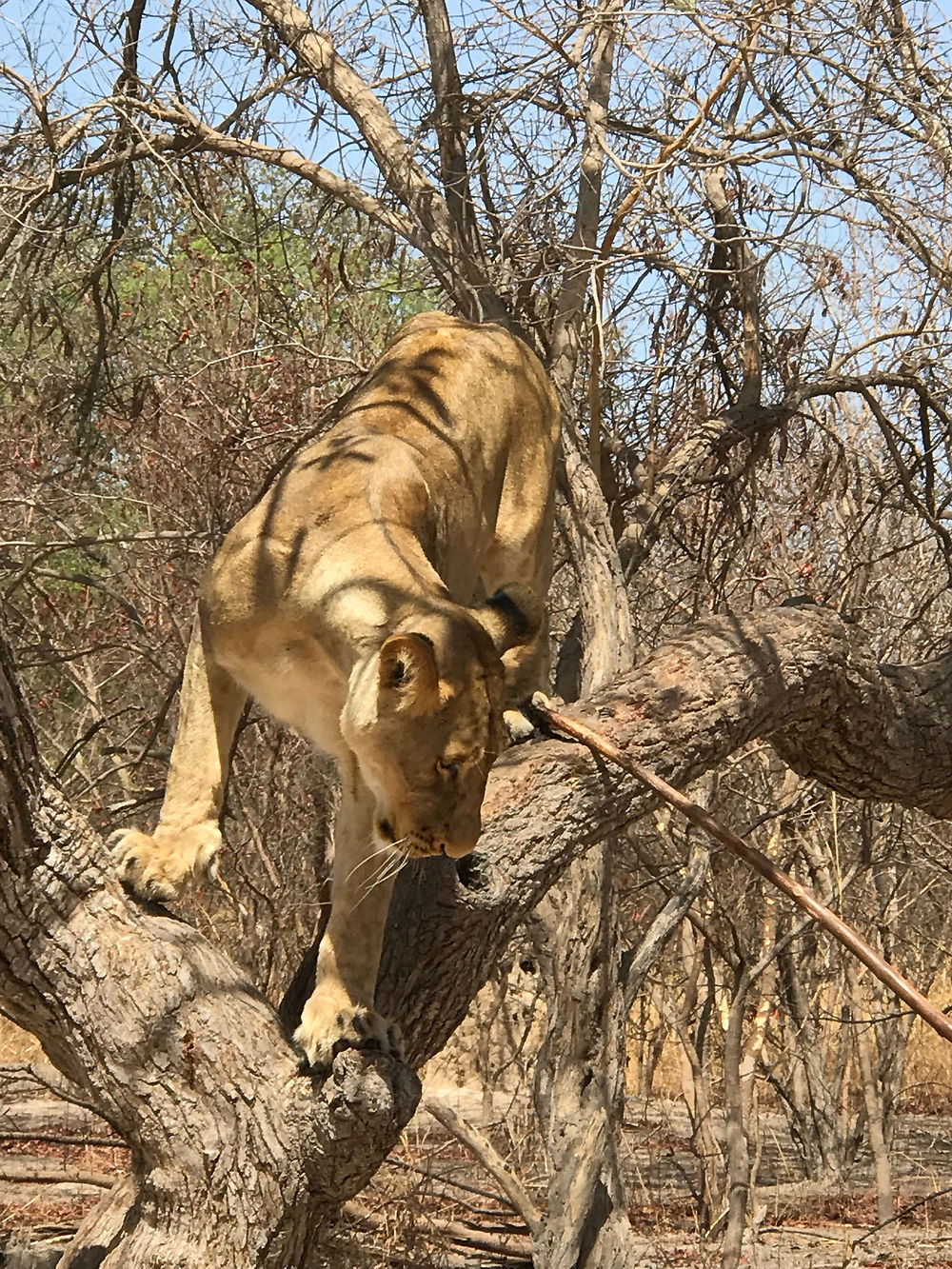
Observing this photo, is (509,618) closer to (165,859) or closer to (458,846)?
(458,846)

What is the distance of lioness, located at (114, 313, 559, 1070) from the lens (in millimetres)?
3523

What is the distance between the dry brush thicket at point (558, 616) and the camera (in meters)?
3.22

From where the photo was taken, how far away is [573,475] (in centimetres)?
612

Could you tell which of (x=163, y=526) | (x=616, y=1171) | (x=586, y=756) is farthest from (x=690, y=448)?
(x=163, y=526)

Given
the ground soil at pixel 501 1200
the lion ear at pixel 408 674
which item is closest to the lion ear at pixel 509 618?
the lion ear at pixel 408 674

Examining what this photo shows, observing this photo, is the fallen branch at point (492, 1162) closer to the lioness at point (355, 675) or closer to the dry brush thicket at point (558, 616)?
the dry brush thicket at point (558, 616)

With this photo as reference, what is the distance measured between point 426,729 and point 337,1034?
0.73 meters

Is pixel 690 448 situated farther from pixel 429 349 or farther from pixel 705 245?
pixel 429 349

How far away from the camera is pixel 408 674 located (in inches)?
137

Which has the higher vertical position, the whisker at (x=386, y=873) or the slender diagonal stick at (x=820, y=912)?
the whisker at (x=386, y=873)

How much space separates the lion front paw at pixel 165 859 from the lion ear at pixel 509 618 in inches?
34.2

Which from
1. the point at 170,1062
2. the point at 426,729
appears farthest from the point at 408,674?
the point at 170,1062

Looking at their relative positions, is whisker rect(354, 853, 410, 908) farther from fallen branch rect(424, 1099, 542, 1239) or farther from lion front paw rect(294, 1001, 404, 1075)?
fallen branch rect(424, 1099, 542, 1239)

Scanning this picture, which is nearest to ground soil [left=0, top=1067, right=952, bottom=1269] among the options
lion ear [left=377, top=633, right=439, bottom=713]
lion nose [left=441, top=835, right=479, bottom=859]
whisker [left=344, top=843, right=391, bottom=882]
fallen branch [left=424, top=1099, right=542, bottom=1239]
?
fallen branch [left=424, top=1099, right=542, bottom=1239]
